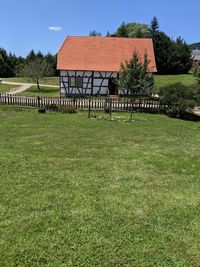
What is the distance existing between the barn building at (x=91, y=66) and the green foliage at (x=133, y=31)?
3278 cm

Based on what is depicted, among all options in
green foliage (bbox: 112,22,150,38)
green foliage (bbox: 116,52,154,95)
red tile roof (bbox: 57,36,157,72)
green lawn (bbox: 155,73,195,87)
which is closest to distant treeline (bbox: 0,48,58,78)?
green foliage (bbox: 112,22,150,38)

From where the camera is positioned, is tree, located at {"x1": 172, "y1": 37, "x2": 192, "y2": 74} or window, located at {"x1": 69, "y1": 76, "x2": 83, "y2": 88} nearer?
window, located at {"x1": 69, "y1": 76, "x2": 83, "y2": 88}

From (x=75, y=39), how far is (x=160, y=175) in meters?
31.5

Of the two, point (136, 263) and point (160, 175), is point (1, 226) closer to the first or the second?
point (136, 263)

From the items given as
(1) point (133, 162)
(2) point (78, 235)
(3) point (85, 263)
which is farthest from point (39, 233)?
(1) point (133, 162)

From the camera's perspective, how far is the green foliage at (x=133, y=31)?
6850cm

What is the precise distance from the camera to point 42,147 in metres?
11.4

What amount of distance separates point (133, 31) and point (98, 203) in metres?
70.2

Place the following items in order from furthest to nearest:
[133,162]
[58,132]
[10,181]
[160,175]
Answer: [58,132] < [133,162] < [160,175] < [10,181]

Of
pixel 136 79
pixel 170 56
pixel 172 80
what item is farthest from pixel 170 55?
pixel 136 79

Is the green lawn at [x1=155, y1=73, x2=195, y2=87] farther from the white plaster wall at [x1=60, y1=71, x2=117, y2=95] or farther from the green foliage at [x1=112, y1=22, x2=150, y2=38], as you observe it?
the green foliage at [x1=112, y1=22, x2=150, y2=38]

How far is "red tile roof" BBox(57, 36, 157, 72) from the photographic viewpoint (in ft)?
115

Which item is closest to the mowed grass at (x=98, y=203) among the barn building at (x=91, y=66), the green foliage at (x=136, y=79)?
the green foliage at (x=136, y=79)

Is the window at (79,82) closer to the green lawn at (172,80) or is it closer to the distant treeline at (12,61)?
the green lawn at (172,80)
